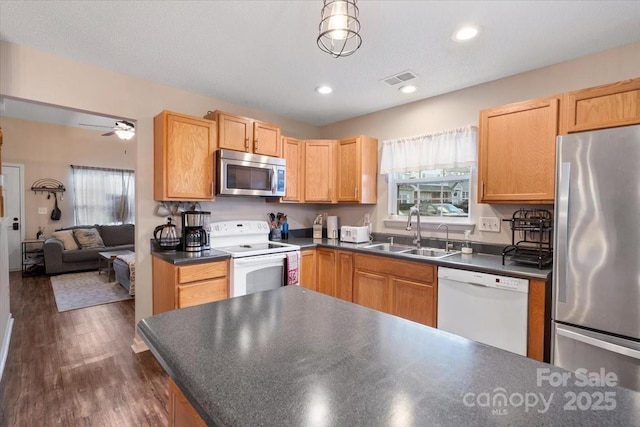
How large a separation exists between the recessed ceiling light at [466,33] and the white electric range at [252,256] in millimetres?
2244

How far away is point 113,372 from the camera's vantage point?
244 cm

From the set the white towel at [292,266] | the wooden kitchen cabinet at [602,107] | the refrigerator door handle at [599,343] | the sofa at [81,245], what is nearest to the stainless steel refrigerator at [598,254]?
the refrigerator door handle at [599,343]

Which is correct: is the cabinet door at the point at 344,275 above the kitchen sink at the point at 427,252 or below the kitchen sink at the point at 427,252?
below

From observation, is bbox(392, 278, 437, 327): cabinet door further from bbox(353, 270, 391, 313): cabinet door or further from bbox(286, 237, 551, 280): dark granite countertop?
bbox(286, 237, 551, 280): dark granite countertop

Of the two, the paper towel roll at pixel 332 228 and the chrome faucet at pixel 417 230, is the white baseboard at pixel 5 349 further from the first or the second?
the chrome faucet at pixel 417 230

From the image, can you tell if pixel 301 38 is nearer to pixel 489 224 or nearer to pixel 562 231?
pixel 562 231

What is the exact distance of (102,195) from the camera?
652 centimetres

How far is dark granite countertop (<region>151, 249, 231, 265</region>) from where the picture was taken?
8.02 feet

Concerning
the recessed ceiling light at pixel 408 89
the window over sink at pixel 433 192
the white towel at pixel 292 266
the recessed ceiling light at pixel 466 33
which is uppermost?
the recessed ceiling light at pixel 408 89

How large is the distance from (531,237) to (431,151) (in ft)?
3.94

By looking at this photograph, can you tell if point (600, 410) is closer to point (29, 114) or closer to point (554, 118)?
point (554, 118)

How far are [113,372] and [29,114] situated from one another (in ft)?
17.2

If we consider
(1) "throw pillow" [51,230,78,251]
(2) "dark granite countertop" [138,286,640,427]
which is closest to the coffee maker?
(2) "dark granite countertop" [138,286,640,427]

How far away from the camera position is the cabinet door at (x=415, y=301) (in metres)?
2.53
